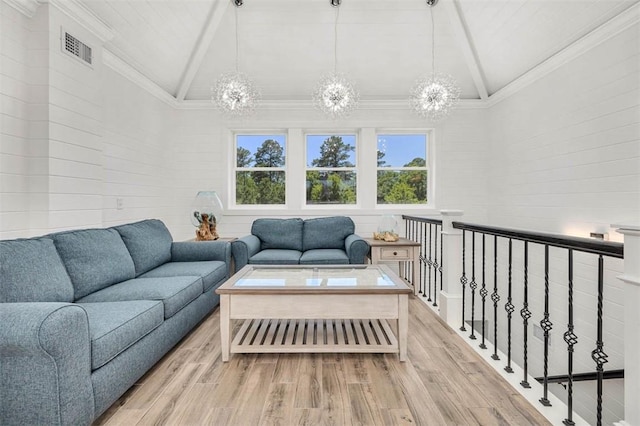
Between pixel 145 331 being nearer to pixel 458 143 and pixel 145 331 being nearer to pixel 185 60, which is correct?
pixel 185 60

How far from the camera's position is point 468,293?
15.7ft

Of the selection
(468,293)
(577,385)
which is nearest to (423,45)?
(468,293)

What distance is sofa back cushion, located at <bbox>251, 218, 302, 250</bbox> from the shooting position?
14.7 feet

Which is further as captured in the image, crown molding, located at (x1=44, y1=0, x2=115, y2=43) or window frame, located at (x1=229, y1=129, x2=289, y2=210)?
window frame, located at (x1=229, y1=129, x2=289, y2=210)

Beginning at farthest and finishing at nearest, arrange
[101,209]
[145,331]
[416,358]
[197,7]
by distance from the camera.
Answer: [197,7] < [101,209] < [416,358] < [145,331]

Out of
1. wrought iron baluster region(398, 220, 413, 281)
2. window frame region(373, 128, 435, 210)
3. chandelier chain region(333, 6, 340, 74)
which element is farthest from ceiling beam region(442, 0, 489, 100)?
wrought iron baluster region(398, 220, 413, 281)

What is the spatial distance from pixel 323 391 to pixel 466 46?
4419 millimetres

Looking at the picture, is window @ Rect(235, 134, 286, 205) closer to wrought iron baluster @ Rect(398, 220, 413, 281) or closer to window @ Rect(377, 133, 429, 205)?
window @ Rect(377, 133, 429, 205)

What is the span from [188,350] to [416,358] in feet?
5.53

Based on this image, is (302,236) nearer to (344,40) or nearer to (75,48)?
(344,40)

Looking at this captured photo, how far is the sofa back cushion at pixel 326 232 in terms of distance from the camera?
14.7 feet

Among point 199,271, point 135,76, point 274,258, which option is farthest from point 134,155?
point 274,258

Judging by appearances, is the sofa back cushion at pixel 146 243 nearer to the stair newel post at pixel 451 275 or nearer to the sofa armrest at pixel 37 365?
the sofa armrest at pixel 37 365

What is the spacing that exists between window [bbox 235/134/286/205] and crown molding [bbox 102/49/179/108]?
111cm
